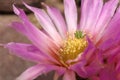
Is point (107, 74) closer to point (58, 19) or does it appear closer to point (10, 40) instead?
point (58, 19)

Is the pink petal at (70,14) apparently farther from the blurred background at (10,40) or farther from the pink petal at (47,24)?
the blurred background at (10,40)

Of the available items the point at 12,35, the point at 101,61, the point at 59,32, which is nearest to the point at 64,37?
the point at 59,32

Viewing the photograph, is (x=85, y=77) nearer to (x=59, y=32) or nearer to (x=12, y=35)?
(x=59, y=32)

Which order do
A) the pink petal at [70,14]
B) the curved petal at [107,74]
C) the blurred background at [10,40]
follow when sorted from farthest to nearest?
the blurred background at [10,40] < the pink petal at [70,14] < the curved petal at [107,74]

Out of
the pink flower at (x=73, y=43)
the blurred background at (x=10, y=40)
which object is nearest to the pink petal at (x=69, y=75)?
the pink flower at (x=73, y=43)

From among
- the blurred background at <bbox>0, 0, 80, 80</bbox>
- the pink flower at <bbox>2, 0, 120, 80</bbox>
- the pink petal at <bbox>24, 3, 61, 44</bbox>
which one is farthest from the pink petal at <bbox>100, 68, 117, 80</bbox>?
the blurred background at <bbox>0, 0, 80, 80</bbox>

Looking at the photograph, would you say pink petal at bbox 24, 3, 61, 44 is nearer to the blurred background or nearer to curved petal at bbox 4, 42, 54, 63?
curved petal at bbox 4, 42, 54, 63
